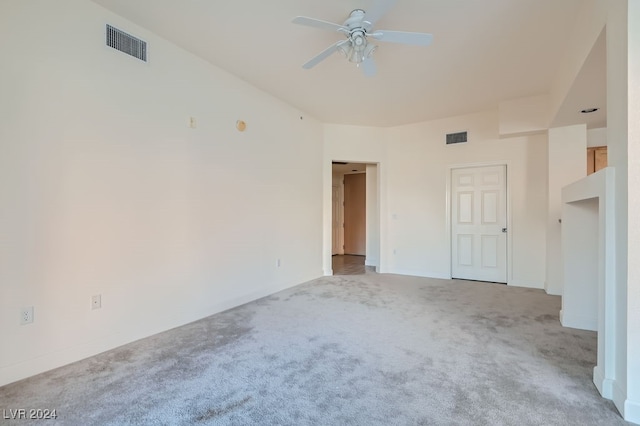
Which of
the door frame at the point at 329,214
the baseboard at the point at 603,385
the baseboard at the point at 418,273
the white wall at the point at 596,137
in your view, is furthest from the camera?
the door frame at the point at 329,214

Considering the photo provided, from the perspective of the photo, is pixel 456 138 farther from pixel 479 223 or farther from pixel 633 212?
pixel 633 212

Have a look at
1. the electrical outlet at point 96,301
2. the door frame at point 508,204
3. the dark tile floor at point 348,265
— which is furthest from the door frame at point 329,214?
the electrical outlet at point 96,301

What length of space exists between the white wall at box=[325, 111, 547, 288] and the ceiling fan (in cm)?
314

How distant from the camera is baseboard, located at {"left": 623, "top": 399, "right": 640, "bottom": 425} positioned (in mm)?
1696

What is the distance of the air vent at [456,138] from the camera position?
548 centimetres

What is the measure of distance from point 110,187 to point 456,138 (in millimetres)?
5268

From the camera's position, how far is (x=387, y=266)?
6.18 metres

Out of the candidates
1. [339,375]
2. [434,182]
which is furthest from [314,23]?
[434,182]

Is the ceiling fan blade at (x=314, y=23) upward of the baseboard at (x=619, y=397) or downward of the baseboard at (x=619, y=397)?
upward

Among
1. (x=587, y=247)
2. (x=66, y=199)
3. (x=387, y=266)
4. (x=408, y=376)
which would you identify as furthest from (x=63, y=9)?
(x=387, y=266)

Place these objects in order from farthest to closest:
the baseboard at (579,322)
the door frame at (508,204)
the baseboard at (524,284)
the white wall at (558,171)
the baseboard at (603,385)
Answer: the door frame at (508,204) → the baseboard at (524,284) → the white wall at (558,171) → the baseboard at (579,322) → the baseboard at (603,385)

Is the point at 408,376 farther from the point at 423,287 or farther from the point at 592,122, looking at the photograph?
the point at 592,122

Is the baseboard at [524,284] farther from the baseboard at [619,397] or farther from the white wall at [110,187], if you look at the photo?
the white wall at [110,187]

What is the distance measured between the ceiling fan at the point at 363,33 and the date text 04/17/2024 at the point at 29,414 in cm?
296
